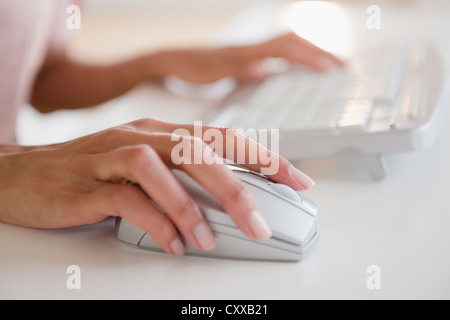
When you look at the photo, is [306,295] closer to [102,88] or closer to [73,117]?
[102,88]

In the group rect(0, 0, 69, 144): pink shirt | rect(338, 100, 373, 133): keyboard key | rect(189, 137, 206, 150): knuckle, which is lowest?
rect(189, 137, 206, 150): knuckle

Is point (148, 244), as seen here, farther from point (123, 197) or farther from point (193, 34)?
point (193, 34)

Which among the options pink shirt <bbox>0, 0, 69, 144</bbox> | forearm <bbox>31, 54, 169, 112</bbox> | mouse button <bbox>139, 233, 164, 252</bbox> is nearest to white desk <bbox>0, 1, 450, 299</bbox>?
mouse button <bbox>139, 233, 164, 252</bbox>

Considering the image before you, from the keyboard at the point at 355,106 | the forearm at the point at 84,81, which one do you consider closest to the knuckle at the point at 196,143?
the keyboard at the point at 355,106

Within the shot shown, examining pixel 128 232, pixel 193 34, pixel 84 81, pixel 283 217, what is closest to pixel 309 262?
pixel 283 217

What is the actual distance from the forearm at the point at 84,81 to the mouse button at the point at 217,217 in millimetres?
670

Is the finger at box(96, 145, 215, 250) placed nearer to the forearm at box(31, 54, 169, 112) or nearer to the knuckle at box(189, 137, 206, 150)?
the knuckle at box(189, 137, 206, 150)

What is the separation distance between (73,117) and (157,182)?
1241 millimetres

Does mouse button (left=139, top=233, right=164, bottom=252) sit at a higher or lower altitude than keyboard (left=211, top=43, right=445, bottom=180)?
lower

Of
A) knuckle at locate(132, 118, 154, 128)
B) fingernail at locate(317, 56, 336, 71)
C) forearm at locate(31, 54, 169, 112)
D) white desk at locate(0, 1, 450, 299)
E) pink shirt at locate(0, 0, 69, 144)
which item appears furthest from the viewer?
forearm at locate(31, 54, 169, 112)

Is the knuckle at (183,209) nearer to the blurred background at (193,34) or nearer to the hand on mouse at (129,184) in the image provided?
the hand on mouse at (129,184)

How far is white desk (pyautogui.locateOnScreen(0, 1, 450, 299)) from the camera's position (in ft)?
1.53
